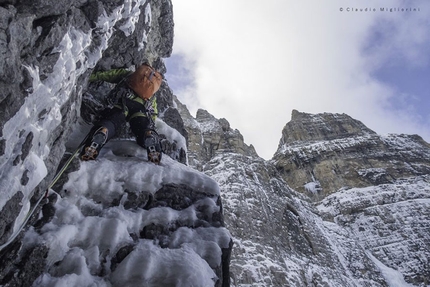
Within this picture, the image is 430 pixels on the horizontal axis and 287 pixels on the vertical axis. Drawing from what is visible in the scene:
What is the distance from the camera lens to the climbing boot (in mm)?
6152

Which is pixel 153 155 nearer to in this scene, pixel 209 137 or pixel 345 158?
pixel 209 137

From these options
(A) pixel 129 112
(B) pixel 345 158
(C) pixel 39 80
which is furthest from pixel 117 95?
(B) pixel 345 158

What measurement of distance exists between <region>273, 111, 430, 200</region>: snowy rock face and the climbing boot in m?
44.2

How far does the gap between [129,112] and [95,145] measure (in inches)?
59.1

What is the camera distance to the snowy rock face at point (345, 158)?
46.2 metres

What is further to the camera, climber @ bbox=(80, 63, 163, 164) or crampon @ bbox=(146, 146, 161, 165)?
crampon @ bbox=(146, 146, 161, 165)

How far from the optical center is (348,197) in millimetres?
42188

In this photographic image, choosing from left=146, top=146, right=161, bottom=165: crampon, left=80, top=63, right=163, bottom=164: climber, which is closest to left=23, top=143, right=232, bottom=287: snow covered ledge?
left=146, top=146, right=161, bottom=165: crampon

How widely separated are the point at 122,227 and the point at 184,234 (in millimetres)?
1001

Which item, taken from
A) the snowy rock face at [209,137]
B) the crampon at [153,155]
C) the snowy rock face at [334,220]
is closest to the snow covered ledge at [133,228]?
the crampon at [153,155]

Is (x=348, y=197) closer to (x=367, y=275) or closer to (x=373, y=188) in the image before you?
(x=373, y=188)

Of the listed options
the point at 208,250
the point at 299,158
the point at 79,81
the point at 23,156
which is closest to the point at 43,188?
the point at 23,156

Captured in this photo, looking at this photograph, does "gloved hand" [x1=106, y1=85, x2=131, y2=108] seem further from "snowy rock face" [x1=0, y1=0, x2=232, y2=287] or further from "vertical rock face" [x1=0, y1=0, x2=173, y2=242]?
"vertical rock face" [x1=0, y1=0, x2=173, y2=242]

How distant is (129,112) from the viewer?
7.55 metres
